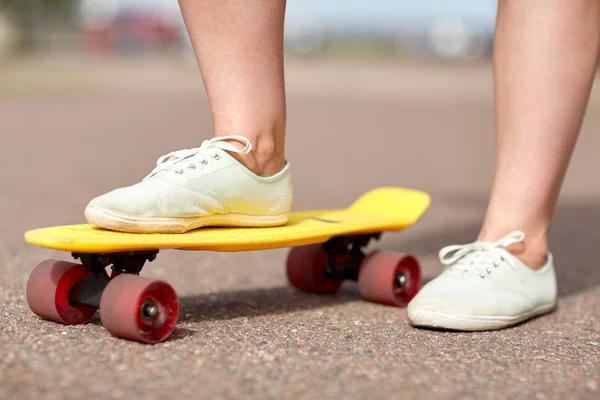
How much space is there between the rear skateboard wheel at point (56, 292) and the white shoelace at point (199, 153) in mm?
252

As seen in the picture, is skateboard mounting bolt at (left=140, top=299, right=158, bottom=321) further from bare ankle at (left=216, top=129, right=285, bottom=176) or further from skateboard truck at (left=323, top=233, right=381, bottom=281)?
skateboard truck at (left=323, top=233, right=381, bottom=281)

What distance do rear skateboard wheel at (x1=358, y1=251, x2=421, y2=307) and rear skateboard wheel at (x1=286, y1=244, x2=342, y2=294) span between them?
119 mm

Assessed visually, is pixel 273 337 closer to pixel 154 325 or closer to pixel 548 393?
pixel 154 325

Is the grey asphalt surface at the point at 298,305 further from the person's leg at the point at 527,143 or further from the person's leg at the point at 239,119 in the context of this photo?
the person's leg at the point at 239,119

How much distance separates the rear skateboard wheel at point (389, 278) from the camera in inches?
87.2

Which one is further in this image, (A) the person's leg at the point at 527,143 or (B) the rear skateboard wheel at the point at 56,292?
(A) the person's leg at the point at 527,143

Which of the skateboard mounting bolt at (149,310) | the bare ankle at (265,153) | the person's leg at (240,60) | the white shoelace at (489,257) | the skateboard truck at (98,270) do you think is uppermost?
the person's leg at (240,60)

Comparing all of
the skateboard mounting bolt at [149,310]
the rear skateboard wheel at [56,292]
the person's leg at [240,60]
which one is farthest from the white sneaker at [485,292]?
the rear skateboard wheel at [56,292]

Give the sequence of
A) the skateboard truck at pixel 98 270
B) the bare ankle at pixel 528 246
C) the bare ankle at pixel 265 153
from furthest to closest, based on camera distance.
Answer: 1. the bare ankle at pixel 528 246
2. the bare ankle at pixel 265 153
3. the skateboard truck at pixel 98 270

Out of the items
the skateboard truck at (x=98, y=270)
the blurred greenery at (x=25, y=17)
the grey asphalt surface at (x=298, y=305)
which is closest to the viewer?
the grey asphalt surface at (x=298, y=305)

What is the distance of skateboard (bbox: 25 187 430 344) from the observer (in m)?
1.64

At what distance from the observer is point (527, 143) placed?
209 centimetres

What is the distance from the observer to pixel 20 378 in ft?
4.66

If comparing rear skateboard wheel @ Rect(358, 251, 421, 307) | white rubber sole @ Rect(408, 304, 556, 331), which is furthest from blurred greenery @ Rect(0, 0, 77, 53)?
white rubber sole @ Rect(408, 304, 556, 331)
